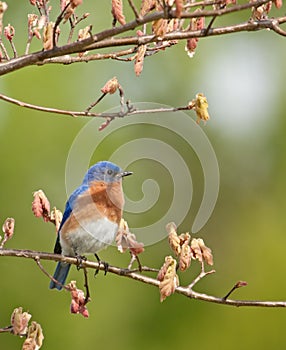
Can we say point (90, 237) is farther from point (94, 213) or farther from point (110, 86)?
point (110, 86)

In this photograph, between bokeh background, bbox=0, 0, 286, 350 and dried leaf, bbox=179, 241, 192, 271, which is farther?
bokeh background, bbox=0, 0, 286, 350

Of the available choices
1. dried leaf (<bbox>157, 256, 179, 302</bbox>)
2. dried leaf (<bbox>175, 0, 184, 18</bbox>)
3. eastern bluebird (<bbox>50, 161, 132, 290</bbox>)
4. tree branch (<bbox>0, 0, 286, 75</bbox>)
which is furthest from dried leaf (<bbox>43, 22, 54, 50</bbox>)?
eastern bluebird (<bbox>50, 161, 132, 290</bbox>)

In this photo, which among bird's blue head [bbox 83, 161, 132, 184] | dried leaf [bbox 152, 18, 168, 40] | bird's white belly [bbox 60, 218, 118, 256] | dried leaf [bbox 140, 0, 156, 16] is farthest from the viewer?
bird's blue head [bbox 83, 161, 132, 184]

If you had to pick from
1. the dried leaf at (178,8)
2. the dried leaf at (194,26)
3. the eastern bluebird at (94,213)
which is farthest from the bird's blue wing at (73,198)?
the dried leaf at (178,8)

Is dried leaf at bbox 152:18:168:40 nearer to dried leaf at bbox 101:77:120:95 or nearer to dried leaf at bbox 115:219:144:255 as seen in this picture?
dried leaf at bbox 101:77:120:95

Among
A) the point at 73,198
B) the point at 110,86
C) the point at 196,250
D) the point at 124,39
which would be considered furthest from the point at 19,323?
the point at 73,198

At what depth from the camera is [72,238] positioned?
5.52m

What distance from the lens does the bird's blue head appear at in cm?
563

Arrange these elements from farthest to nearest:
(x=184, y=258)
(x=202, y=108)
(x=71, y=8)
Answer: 1. (x=184, y=258)
2. (x=202, y=108)
3. (x=71, y=8)

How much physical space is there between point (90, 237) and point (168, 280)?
1.73m

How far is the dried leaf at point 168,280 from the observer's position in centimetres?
378

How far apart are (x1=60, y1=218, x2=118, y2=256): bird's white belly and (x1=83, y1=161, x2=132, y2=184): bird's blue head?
1.15 ft

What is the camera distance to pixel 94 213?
17.6 feet

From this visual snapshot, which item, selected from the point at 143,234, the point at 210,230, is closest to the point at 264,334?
the point at 210,230
